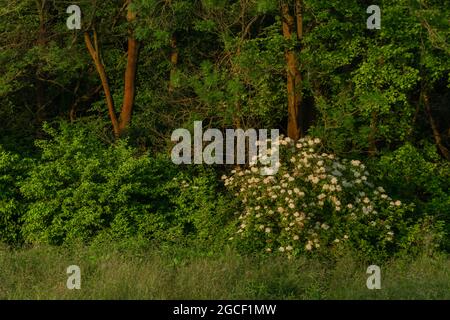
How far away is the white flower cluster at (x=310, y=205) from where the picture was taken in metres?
11.7

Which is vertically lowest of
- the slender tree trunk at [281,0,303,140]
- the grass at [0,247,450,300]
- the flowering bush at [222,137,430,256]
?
the grass at [0,247,450,300]

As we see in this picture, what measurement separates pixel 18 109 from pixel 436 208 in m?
10.0

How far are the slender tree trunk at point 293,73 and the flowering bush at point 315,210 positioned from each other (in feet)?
7.65

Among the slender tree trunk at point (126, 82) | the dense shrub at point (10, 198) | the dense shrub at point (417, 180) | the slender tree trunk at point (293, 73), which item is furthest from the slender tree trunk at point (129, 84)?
the dense shrub at point (417, 180)

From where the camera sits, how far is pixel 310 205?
11.9 m

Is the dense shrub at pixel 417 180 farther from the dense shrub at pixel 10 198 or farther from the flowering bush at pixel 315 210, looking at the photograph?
the dense shrub at pixel 10 198

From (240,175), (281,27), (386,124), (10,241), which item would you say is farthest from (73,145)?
(386,124)

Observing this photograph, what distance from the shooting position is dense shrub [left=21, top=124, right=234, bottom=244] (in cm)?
1306

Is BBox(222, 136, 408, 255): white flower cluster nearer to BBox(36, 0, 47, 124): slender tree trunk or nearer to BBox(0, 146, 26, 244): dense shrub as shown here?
BBox(0, 146, 26, 244): dense shrub

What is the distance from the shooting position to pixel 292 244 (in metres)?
11.6

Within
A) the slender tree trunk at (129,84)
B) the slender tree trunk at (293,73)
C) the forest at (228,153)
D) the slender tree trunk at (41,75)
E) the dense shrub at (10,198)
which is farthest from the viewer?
the slender tree trunk at (129,84)

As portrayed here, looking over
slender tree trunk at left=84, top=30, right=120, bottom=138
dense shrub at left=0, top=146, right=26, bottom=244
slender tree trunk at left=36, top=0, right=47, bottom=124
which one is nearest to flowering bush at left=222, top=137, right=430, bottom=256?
dense shrub at left=0, top=146, right=26, bottom=244

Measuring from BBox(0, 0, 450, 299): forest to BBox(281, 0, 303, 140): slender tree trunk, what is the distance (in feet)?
0.11

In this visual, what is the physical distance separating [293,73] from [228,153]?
1.91 metres
